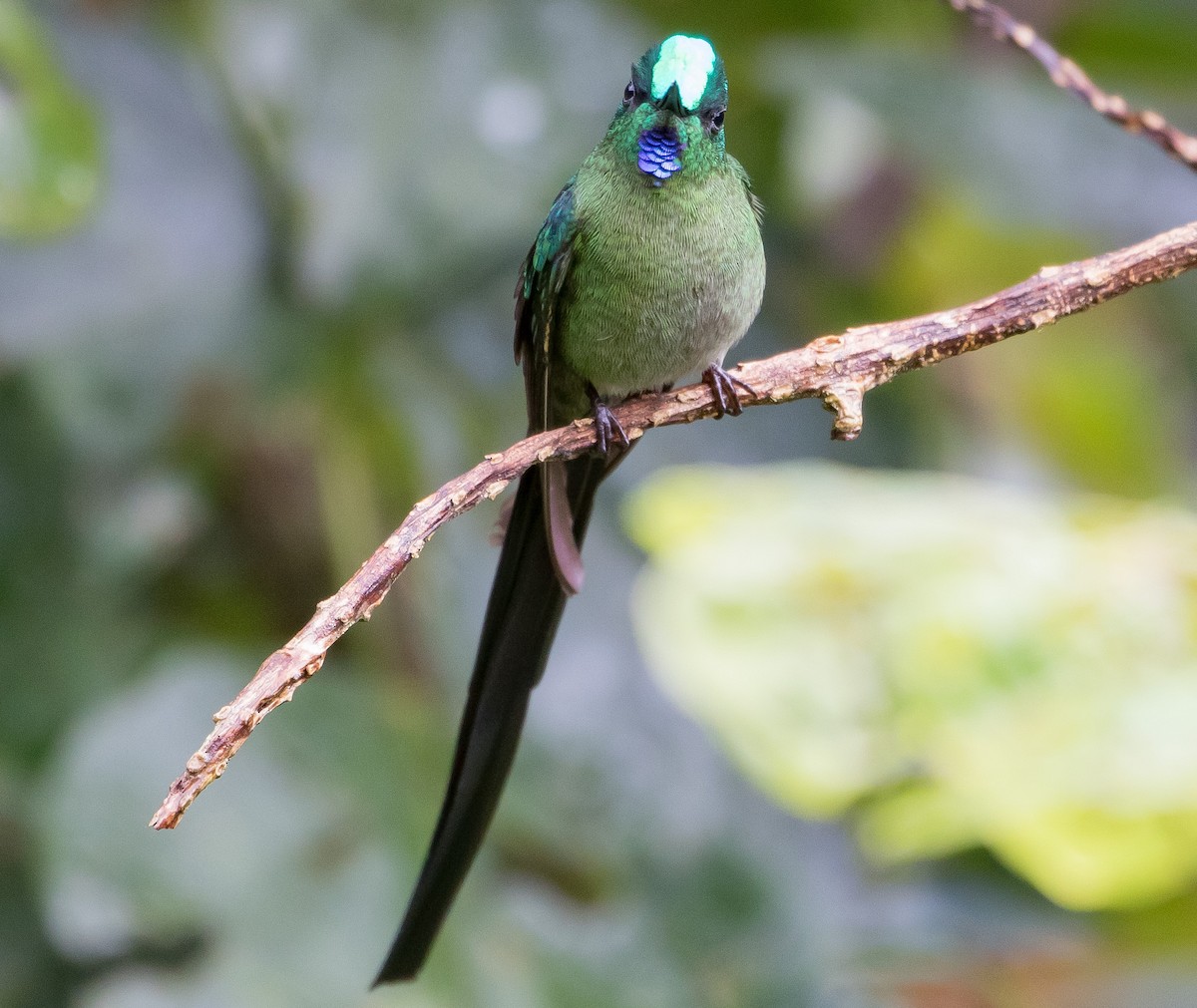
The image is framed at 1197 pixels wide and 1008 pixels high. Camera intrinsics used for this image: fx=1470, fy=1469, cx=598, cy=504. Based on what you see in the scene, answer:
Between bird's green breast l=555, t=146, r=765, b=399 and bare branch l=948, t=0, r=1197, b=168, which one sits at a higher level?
bare branch l=948, t=0, r=1197, b=168

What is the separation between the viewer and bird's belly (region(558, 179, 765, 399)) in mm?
1687

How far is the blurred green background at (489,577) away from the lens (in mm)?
2309

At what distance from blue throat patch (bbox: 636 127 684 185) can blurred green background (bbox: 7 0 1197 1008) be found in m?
0.89

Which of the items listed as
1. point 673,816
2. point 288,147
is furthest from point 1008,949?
point 288,147

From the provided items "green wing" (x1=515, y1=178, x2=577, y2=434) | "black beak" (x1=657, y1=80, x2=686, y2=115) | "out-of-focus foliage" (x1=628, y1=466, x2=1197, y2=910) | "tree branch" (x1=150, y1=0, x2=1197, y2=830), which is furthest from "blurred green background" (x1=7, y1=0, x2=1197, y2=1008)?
"black beak" (x1=657, y1=80, x2=686, y2=115)

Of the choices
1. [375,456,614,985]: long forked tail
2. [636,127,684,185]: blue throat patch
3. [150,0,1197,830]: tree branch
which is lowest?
[375,456,614,985]: long forked tail

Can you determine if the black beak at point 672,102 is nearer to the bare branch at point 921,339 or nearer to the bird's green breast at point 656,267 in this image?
the bird's green breast at point 656,267

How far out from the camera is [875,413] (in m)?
3.15

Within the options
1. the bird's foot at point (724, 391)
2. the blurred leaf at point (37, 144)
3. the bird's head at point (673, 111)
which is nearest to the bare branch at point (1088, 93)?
the bird's head at point (673, 111)

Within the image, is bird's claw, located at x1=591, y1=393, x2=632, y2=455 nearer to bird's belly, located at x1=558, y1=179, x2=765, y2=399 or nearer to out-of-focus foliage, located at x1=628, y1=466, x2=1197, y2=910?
bird's belly, located at x1=558, y1=179, x2=765, y2=399

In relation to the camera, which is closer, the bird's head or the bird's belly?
the bird's head

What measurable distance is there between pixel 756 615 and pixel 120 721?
1074 mm

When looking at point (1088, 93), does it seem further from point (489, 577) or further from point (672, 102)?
point (489, 577)

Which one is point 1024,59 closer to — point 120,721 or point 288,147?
point 288,147
